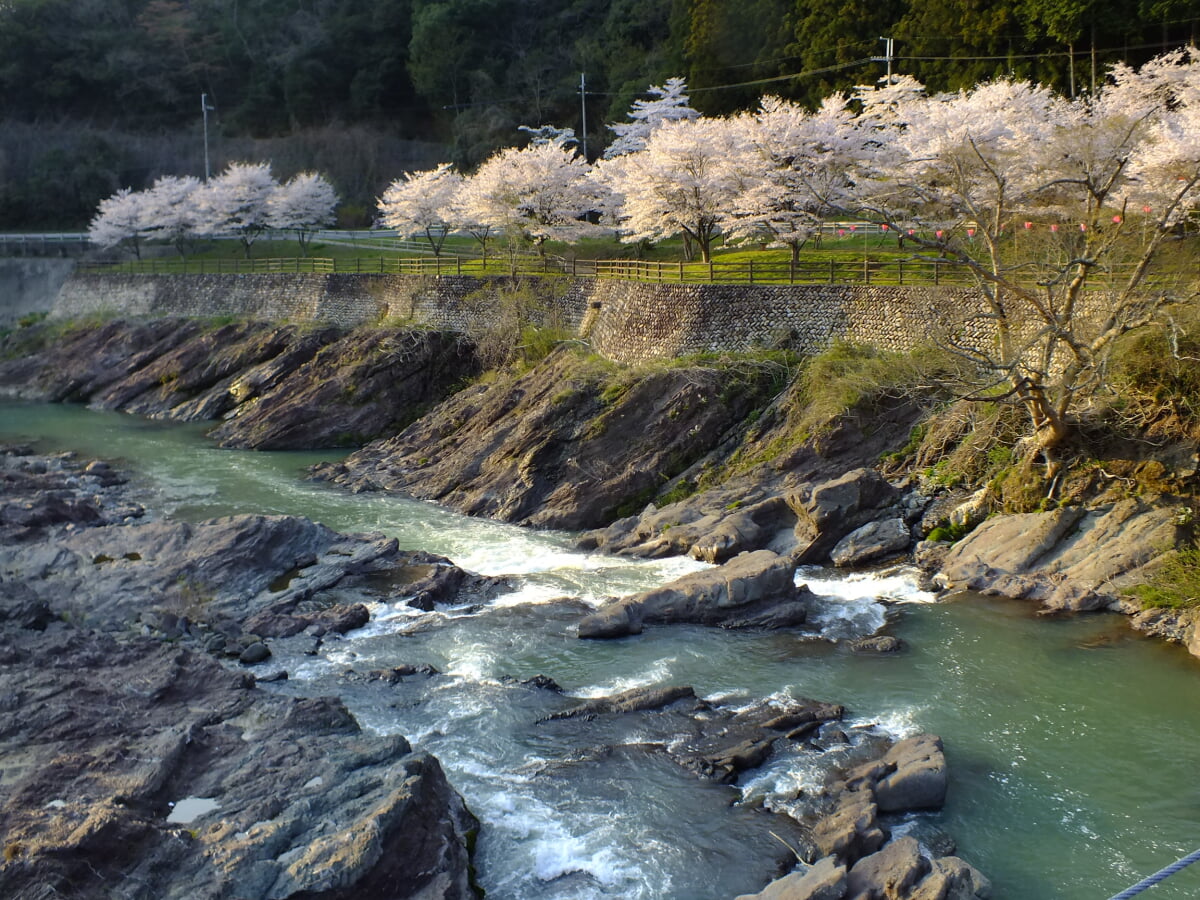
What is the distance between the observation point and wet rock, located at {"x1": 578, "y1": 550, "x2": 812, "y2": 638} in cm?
1822

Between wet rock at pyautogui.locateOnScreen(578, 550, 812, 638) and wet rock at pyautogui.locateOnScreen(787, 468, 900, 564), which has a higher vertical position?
wet rock at pyautogui.locateOnScreen(787, 468, 900, 564)

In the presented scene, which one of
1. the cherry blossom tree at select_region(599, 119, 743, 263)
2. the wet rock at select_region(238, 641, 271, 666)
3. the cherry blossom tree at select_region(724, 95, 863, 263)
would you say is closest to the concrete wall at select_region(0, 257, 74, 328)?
the cherry blossom tree at select_region(599, 119, 743, 263)

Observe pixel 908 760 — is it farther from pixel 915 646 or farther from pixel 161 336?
pixel 161 336

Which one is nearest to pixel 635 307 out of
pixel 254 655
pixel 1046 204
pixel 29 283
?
pixel 1046 204

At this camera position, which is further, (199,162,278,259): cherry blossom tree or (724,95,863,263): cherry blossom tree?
(199,162,278,259): cherry blossom tree

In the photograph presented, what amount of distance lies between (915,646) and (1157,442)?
23.7 ft

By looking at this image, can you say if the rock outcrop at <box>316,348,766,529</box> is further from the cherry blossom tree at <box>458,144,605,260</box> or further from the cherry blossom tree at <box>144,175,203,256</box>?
the cherry blossom tree at <box>144,175,203,256</box>

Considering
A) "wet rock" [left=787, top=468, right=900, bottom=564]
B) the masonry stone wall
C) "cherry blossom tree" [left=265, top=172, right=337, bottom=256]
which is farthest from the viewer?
"cherry blossom tree" [left=265, top=172, right=337, bottom=256]

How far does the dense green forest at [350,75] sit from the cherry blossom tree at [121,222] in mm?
9467

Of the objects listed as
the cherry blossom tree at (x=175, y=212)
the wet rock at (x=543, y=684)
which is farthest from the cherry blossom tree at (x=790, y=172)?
the cherry blossom tree at (x=175, y=212)

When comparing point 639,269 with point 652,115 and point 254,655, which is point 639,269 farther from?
point 254,655

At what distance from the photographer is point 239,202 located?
199ft

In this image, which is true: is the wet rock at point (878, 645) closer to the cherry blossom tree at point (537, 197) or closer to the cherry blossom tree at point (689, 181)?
the cherry blossom tree at point (689, 181)

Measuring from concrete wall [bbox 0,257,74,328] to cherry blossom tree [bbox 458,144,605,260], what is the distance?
30.9 meters
